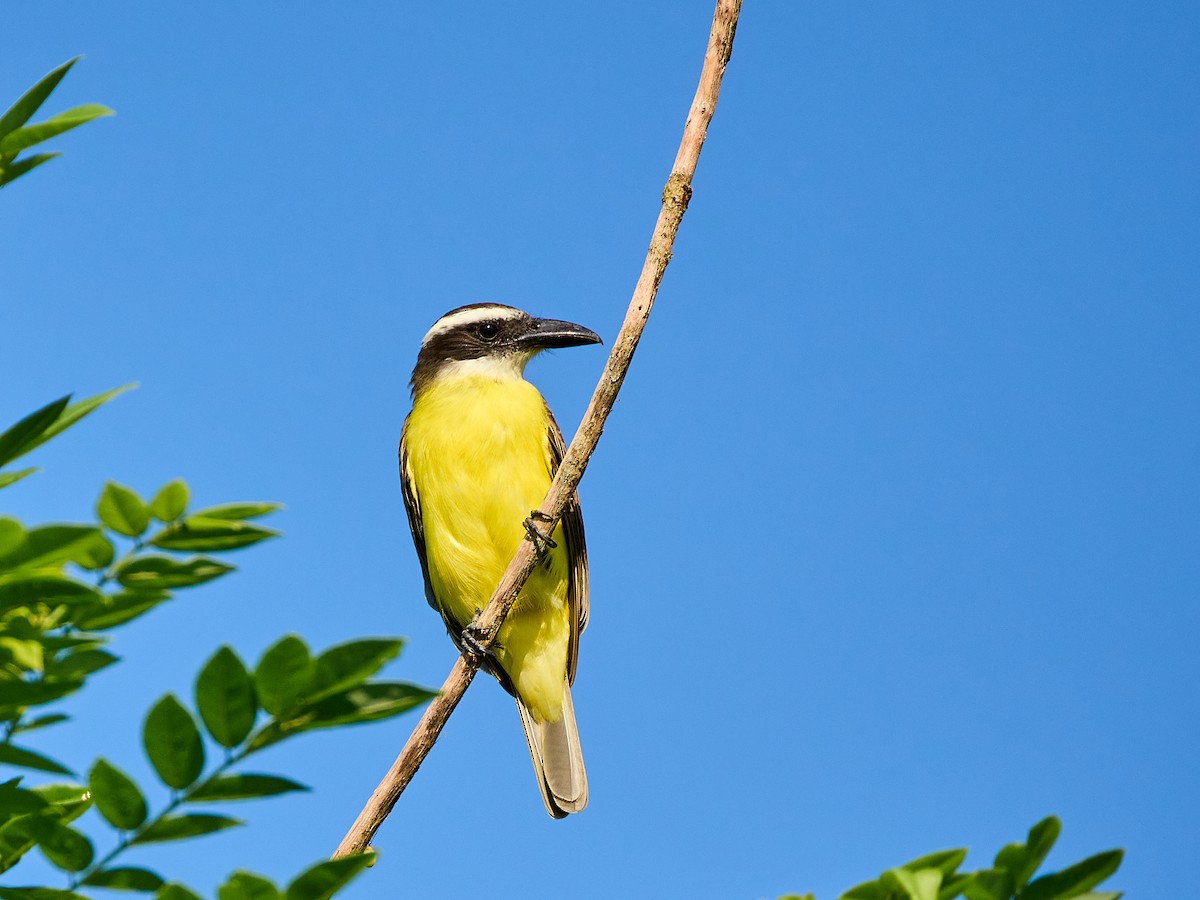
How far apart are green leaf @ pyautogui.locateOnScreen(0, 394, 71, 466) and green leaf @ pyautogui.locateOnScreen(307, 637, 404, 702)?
0.39 meters

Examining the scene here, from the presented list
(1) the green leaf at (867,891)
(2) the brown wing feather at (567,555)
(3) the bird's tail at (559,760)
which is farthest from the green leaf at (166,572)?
(3) the bird's tail at (559,760)

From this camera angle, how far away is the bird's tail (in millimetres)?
6391

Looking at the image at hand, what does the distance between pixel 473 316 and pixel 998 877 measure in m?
6.27

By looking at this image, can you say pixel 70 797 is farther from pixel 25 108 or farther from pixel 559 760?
pixel 559 760

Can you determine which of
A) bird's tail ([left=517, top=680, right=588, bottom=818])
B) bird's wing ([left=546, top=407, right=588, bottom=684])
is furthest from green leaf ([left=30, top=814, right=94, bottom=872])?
bird's tail ([left=517, top=680, right=588, bottom=818])

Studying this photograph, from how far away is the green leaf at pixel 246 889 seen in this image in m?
1.25

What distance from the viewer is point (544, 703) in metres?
6.80

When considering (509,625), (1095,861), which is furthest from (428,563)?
(1095,861)

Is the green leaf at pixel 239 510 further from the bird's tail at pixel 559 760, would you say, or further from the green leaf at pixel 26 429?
the bird's tail at pixel 559 760

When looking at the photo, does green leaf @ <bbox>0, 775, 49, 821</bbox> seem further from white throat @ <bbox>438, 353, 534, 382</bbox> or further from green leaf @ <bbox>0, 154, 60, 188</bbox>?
white throat @ <bbox>438, 353, 534, 382</bbox>

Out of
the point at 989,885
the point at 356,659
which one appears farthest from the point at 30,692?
the point at 989,885

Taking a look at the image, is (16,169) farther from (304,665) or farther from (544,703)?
(544,703)

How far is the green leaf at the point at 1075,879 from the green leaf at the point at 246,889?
84cm

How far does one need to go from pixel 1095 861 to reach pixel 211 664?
3.28 ft
